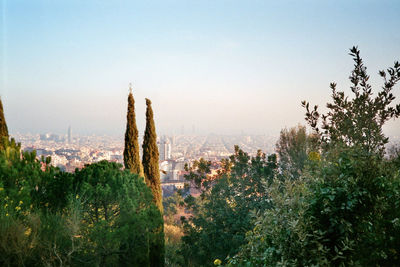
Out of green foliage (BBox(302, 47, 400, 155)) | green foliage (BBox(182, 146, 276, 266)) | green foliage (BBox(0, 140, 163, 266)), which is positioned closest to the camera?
green foliage (BBox(302, 47, 400, 155))

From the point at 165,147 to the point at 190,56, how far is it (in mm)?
8102

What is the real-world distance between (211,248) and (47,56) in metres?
17.7

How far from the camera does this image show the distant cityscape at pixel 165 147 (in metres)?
14.9

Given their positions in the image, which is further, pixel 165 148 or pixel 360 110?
pixel 165 148

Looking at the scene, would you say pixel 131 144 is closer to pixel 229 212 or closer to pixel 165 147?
pixel 229 212

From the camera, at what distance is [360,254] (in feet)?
7.24

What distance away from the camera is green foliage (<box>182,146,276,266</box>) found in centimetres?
750

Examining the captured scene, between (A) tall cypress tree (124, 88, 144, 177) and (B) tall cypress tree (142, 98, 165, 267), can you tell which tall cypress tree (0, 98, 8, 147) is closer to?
(A) tall cypress tree (124, 88, 144, 177)

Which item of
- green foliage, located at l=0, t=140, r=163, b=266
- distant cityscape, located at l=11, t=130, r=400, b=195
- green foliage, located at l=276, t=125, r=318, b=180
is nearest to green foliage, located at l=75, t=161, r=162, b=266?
green foliage, located at l=0, t=140, r=163, b=266

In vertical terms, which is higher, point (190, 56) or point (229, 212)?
point (190, 56)

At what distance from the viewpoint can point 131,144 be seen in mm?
9008

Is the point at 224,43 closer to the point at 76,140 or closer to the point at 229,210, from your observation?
the point at 229,210

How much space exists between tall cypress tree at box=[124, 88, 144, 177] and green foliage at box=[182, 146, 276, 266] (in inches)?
74.4

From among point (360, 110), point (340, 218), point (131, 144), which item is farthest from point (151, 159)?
point (340, 218)
